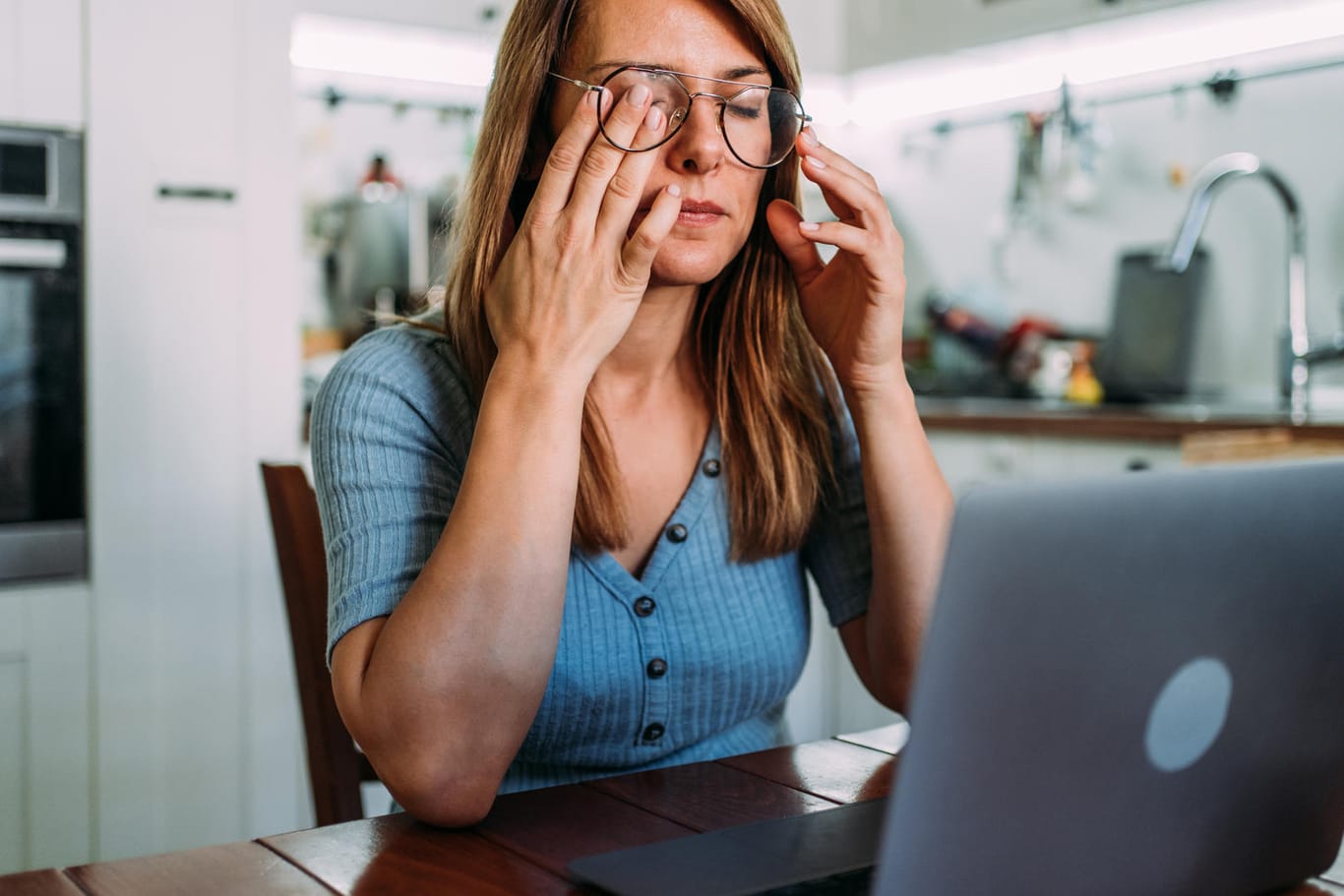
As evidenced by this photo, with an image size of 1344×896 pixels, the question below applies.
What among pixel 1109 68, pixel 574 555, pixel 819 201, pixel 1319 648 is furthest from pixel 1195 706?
pixel 819 201

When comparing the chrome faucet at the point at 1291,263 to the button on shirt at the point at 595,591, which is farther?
the chrome faucet at the point at 1291,263

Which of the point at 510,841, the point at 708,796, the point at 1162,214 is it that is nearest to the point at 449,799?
the point at 510,841

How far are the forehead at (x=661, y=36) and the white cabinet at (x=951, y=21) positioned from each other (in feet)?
6.05

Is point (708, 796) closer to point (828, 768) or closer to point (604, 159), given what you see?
point (828, 768)

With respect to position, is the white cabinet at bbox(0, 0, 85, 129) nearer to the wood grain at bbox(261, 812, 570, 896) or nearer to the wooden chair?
the wooden chair

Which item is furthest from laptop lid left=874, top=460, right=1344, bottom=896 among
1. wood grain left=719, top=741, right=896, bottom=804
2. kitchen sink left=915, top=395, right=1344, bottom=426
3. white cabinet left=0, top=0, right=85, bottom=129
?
white cabinet left=0, top=0, right=85, bottom=129

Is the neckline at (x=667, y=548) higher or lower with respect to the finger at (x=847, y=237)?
lower

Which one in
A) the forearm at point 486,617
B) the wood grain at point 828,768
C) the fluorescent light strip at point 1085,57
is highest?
the fluorescent light strip at point 1085,57

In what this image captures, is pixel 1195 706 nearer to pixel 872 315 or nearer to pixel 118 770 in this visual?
pixel 872 315

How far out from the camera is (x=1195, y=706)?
0.56m

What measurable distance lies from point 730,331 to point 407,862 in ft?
2.22

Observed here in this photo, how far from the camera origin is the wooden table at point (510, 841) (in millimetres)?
669

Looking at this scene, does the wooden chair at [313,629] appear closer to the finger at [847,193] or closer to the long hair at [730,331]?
the long hair at [730,331]

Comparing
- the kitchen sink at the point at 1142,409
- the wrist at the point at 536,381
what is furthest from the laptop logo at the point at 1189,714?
the kitchen sink at the point at 1142,409
